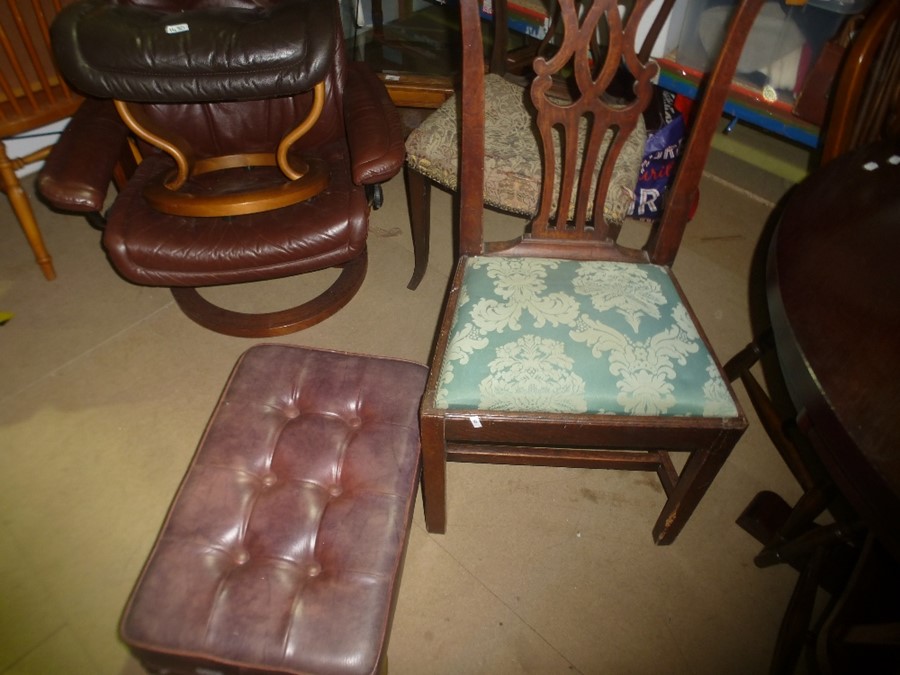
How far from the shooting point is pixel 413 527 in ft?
4.49

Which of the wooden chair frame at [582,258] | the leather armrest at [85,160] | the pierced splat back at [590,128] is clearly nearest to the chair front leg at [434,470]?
the wooden chair frame at [582,258]

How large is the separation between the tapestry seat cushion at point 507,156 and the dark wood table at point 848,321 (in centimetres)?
47

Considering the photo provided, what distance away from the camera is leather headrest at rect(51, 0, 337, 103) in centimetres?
130

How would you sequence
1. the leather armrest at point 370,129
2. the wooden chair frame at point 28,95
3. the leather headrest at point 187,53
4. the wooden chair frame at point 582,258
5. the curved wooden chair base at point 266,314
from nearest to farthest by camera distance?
the wooden chair frame at point 582,258 → the leather headrest at point 187,53 → the leather armrest at point 370,129 → the wooden chair frame at point 28,95 → the curved wooden chair base at point 266,314

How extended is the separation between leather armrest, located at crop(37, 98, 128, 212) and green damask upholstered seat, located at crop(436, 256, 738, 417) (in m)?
0.95

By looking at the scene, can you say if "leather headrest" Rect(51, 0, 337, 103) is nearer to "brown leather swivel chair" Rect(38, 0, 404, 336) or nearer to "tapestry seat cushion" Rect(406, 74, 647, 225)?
"brown leather swivel chair" Rect(38, 0, 404, 336)

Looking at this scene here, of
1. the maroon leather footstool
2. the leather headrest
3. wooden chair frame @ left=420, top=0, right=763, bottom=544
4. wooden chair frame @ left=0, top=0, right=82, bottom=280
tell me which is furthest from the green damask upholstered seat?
wooden chair frame @ left=0, top=0, right=82, bottom=280

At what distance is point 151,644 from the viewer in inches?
35.1

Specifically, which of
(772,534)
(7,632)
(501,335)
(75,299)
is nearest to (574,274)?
(501,335)

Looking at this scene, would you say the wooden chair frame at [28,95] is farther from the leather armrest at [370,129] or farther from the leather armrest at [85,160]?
the leather armrest at [370,129]

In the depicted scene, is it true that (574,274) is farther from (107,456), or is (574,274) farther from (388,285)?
(107,456)

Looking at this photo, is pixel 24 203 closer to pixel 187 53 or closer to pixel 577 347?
pixel 187 53

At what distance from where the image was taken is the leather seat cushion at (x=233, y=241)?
1.46m

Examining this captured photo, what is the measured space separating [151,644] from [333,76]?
4.95ft
